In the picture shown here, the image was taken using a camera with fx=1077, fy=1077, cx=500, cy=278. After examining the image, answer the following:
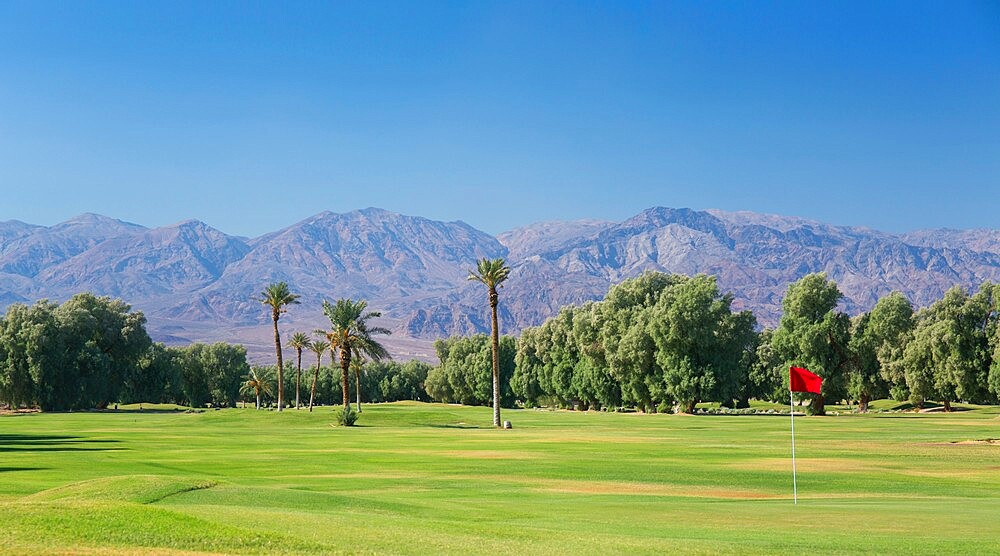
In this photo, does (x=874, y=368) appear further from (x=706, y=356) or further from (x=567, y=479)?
(x=567, y=479)

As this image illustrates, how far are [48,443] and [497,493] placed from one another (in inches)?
1232

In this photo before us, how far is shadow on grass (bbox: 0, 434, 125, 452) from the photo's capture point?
47.5 metres

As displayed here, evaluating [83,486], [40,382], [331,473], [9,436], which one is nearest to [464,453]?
[331,473]

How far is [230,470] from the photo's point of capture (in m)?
38.1

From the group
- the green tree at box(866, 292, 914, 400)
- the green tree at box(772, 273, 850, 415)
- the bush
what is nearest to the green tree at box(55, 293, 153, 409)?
the bush

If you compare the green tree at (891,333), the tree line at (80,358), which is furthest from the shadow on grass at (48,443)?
the green tree at (891,333)

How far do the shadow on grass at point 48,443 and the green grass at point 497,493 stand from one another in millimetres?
170

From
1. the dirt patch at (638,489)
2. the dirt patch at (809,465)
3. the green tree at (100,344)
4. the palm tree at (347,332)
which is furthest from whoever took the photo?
the green tree at (100,344)

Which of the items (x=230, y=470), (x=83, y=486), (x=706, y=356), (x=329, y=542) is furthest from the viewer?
(x=706, y=356)

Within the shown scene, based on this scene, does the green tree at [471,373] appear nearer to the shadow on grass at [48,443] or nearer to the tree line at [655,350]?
the tree line at [655,350]

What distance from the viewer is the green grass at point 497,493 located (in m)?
18.0

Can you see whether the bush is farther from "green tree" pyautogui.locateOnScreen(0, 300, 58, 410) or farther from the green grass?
"green tree" pyautogui.locateOnScreen(0, 300, 58, 410)

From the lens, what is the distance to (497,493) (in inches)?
1209

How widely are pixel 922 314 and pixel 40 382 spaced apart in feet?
321
